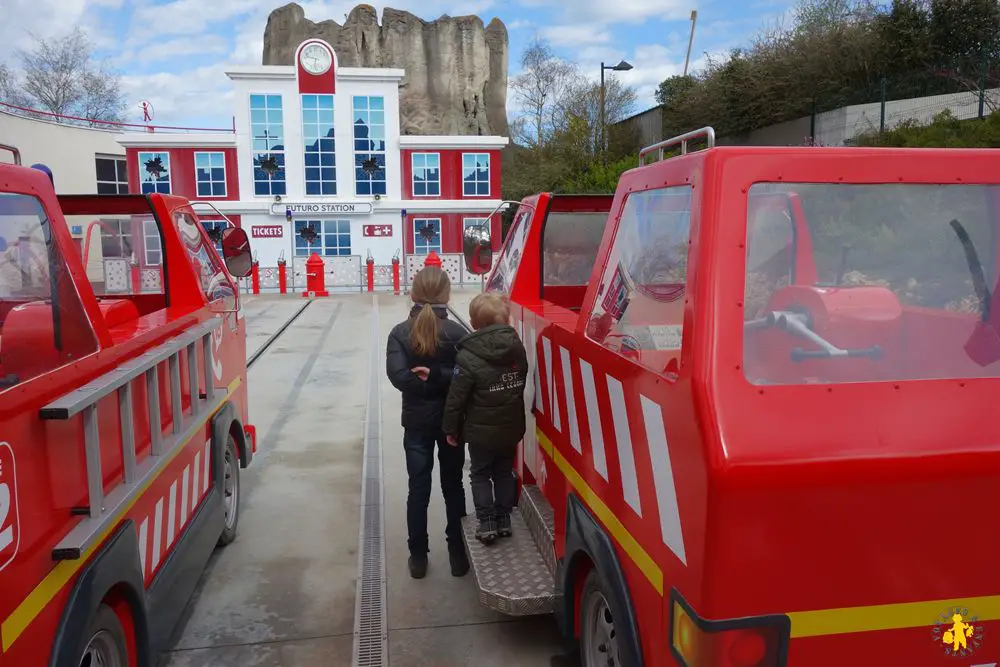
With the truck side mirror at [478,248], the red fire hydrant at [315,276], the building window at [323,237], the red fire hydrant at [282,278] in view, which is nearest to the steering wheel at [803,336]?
the truck side mirror at [478,248]

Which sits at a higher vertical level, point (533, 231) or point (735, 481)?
point (533, 231)

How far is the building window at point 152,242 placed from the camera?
473cm

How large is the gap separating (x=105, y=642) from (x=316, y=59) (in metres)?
31.2

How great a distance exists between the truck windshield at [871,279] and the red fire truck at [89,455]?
1.99m

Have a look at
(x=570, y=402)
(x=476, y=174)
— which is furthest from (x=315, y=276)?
(x=570, y=402)

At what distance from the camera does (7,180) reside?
7.80 ft

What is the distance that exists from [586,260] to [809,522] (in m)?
3.68

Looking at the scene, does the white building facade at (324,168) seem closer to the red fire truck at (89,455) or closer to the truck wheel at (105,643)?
the red fire truck at (89,455)

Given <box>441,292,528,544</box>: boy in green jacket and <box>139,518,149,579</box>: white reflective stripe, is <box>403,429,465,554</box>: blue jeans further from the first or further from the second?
<box>139,518,149,579</box>: white reflective stripe

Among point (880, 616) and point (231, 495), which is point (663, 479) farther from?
point (231, 495)

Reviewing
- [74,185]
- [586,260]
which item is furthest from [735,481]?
[74,185]

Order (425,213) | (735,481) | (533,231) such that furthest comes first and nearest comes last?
(425,213) → (533,231) → (735,481)

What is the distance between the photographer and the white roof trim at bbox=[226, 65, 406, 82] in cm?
3017

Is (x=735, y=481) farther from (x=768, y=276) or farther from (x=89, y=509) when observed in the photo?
(x=89, y=509)
